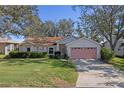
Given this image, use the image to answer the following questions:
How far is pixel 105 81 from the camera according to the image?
48.4ft

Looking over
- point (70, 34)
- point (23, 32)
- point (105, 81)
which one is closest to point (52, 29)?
point (70, 34)

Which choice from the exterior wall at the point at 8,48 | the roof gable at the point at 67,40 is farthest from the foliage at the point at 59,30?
the exterior wall at the point at 8,48

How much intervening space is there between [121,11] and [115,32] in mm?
2057

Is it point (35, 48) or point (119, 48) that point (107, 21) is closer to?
point (119, 48)

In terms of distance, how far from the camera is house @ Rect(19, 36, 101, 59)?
104 feet

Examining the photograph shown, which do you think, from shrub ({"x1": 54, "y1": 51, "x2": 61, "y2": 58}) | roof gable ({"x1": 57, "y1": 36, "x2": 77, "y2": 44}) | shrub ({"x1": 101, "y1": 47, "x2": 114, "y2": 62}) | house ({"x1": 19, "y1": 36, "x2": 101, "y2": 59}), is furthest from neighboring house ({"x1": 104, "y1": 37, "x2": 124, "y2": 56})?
shrub ({"x1": 54, "y1": 51, "x2": 61, "y2": 58})

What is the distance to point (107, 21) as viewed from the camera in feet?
90.1

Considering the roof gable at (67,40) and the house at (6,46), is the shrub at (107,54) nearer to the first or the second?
the roof gable at (67,40)

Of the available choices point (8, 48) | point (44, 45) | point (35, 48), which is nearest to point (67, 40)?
point (44, 45)

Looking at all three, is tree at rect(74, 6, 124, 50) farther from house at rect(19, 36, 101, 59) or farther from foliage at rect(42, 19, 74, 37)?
foliage at rect(42, 19, 74, 37)

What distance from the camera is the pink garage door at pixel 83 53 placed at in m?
31.2

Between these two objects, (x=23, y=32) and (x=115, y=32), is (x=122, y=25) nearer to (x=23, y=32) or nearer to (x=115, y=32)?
(x=115, y=32)

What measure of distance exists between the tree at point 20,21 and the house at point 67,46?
164 inches

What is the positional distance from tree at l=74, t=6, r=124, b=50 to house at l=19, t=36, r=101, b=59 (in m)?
3.76
